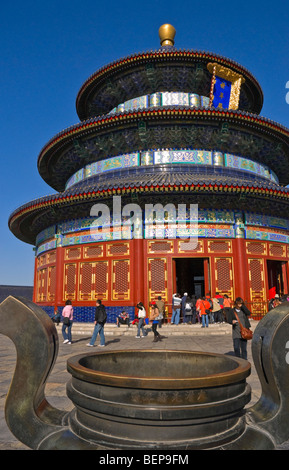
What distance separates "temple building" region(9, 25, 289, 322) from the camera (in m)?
14.9

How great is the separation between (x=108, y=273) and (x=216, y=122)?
9.40 meters

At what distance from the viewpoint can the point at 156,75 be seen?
19.4 metres

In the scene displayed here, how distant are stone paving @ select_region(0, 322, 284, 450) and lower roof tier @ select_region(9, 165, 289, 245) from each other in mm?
5545

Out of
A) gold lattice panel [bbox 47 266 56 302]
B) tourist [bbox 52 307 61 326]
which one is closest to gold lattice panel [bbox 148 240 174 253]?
tourist [bbox 52 307 61 326]

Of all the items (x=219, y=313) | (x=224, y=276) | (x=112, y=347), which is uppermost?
(x=224, y=276)

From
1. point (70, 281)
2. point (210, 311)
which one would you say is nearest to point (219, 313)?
point (210, 311)

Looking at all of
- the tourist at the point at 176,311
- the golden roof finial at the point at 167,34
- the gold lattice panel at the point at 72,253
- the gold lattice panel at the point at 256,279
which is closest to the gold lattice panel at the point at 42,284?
the gold lattice panel at the point at 72,253

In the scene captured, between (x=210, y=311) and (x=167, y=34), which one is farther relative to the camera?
(x=167, y=34)

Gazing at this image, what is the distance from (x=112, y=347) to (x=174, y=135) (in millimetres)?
11277

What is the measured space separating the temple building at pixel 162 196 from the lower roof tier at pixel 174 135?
57 mm

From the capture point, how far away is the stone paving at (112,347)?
4723 mm

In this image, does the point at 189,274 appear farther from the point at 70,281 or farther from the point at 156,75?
the point at 156,75

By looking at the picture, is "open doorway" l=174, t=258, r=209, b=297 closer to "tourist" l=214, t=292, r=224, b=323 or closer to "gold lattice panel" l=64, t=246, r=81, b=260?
"tourist" l=214, t=292, r=224, b=323

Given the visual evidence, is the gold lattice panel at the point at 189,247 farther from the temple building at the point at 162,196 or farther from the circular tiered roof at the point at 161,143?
Result: the circular tiered roof at the point at 161,143
